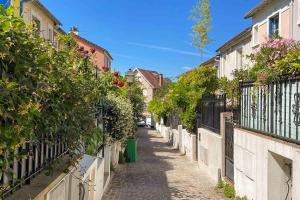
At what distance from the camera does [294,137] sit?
6.61 meters

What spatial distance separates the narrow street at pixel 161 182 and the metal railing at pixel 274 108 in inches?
114

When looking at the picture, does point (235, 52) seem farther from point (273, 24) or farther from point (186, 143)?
point (186, 143)

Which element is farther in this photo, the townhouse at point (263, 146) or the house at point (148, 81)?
the house at point (148, 81)

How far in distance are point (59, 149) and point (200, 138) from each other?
1164 centimetres

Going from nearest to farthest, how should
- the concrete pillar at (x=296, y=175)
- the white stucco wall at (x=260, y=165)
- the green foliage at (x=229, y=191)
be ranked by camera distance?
the concrete pillar at (x=296, y=175) → the white stucco wall at (x=260, y=165) → the green foliage at (x=229, y=191)

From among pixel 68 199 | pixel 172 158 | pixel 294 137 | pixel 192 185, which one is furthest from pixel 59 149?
pixel 172 158

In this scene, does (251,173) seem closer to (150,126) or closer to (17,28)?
(17,28)

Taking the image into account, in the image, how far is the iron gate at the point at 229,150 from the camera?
10.7 metres

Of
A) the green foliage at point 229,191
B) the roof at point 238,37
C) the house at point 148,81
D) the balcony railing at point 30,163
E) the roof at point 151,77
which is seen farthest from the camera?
the roof at point 151,77

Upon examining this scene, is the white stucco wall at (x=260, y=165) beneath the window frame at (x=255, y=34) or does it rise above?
beneath

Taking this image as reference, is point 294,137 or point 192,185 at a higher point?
point 294,137

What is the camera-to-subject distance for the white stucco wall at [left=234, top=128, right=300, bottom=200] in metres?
6.18

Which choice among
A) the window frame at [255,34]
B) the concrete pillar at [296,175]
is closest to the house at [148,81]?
the window frame at [255,34]

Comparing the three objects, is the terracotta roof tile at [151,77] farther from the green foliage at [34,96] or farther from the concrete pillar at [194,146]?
the green foliage at [34,96]
